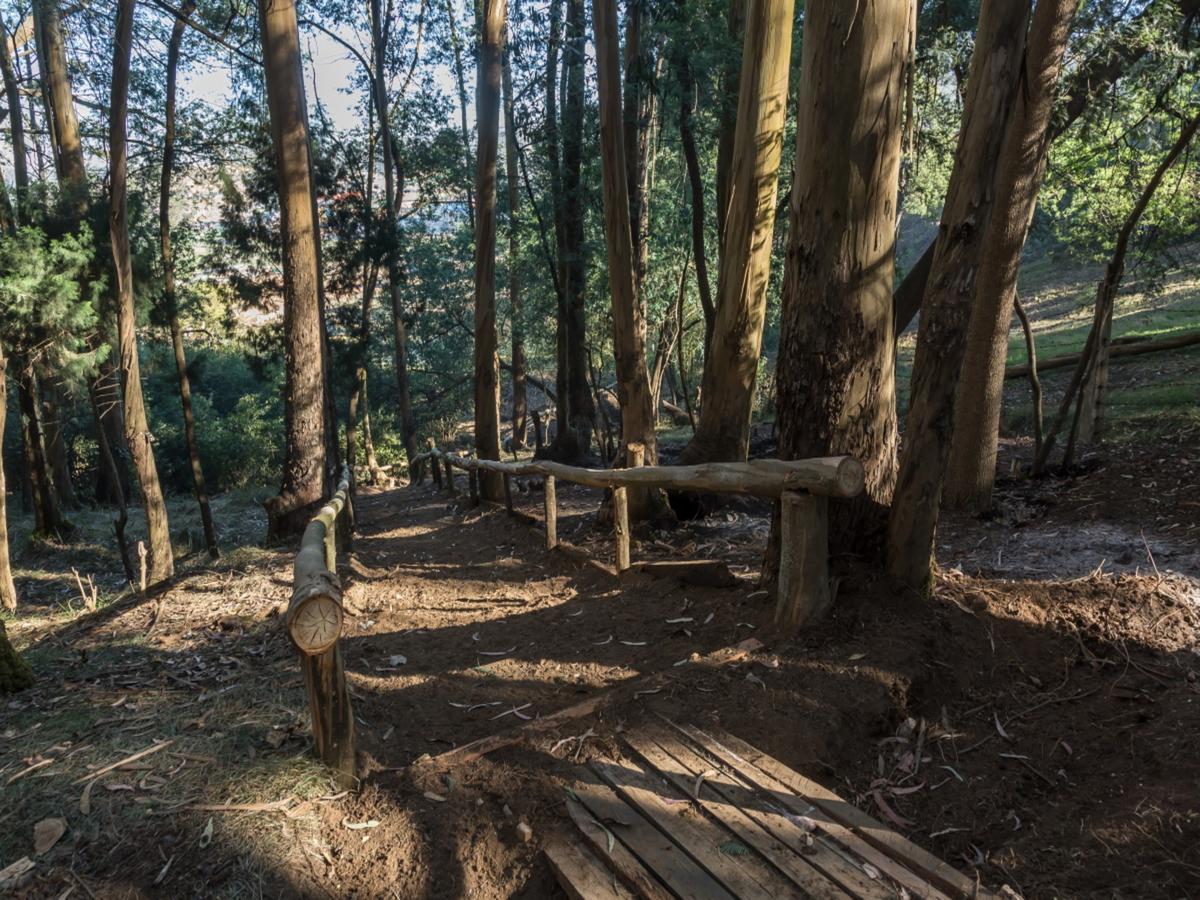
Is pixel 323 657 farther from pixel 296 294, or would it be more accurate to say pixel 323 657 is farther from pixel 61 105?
pixel 61 105

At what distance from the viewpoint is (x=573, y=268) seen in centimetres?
1425

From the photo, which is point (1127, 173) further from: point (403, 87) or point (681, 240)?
point (403, 87)

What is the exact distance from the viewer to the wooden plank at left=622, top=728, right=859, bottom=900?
2398 mm

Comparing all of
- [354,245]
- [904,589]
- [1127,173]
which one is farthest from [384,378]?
[904,589]

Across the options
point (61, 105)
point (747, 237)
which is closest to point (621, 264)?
point (747, 237)

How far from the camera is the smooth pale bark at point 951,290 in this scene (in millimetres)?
3883

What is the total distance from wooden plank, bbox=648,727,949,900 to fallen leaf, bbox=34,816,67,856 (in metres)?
2.20

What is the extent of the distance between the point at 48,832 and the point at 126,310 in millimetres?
8872

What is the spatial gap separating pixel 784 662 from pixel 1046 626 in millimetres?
1419

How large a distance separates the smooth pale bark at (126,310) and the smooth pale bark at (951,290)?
27.8 feet

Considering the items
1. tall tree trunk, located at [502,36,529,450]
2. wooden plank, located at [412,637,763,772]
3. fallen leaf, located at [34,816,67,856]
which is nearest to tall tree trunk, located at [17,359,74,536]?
tall tree trunk, located at [502,36,529,450]

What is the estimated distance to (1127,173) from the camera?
9492mm

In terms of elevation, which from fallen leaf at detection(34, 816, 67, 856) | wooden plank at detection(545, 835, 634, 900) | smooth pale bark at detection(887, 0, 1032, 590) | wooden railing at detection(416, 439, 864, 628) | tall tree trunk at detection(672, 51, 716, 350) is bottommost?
wooden plank at detection(545, 835, 634, 900)

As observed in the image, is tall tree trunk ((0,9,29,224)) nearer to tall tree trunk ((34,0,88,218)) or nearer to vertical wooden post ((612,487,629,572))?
tall tree trunk ((34,0,88,218))
